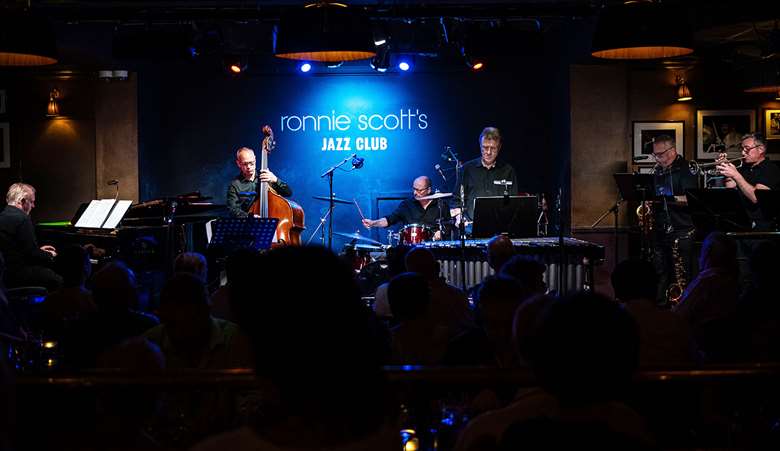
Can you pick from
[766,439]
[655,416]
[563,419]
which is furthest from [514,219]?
[563,419]

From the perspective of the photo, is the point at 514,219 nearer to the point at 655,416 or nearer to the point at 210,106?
the point at 655,416

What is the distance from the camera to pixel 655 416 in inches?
127

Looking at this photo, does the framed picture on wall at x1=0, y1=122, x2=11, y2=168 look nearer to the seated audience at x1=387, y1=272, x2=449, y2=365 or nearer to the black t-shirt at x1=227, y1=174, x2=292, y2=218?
the black t-shirt at x1=227, y1=174, x2=292, y2=218

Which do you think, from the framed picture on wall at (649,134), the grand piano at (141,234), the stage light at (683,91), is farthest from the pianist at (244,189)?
the stage light at (683,91)

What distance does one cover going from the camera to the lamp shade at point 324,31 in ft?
19.5

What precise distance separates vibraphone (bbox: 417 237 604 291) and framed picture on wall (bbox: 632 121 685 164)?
328cm

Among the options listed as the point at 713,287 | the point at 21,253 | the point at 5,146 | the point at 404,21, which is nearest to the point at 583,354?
the point at 713,287

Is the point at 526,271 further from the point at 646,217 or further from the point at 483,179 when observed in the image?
the point at 483,179

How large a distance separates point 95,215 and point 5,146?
3403 millimetres

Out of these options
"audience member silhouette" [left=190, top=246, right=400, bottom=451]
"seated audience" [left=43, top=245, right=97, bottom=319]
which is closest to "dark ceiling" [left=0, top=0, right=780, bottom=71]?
"seated audience" [left=43, top=245, right=97, bottom=319]

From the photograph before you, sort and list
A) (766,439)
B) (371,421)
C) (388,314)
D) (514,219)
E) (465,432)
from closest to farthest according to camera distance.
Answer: (371,421)
(465,432)
(766,439)
(388,314)
(514,219)

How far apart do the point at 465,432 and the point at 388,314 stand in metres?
3.46

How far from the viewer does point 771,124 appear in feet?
39.3

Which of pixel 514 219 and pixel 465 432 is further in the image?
pixel 514 219
